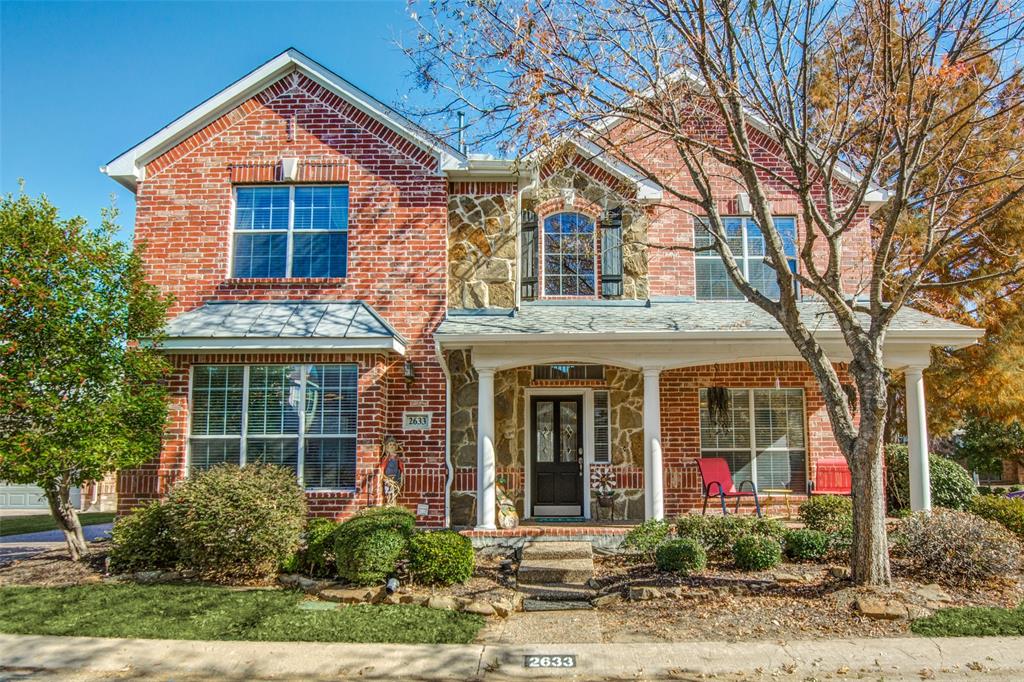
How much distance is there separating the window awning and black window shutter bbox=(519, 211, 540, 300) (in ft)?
8.07

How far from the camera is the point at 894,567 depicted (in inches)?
344

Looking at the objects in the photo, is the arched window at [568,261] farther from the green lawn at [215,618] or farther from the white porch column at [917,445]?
the green lawn at [215,618]

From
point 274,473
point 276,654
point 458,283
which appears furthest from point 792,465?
point 276,654

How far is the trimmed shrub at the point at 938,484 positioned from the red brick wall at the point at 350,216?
7.61m

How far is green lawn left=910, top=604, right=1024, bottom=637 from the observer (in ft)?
22.1

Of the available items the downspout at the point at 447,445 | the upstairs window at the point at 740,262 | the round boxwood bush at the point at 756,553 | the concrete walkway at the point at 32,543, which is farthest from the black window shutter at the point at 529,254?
the concrete walkway at the point at 32,543

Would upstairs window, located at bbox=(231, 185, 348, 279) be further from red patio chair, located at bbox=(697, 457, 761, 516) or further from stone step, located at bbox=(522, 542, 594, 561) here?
red patio chair, located at bbox=(697, 457, 761, 516)

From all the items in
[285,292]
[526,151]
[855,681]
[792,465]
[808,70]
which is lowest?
[855,681]

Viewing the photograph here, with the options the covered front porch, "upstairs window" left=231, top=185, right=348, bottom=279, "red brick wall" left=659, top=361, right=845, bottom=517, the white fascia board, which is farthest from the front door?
"upstairs window" left=231, top=185, right=348, bottom=279

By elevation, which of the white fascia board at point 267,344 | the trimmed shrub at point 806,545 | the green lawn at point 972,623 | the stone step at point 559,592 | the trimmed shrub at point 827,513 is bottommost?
the stone step at point 559,592

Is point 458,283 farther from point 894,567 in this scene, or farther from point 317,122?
point 894,567

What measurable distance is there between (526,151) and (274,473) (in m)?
5.35

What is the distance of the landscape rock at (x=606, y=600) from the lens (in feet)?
26.1

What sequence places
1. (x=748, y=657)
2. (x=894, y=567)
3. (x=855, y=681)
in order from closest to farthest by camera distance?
1. (x=855, y=681)
2. (x=748, y=657)
3. (x=894, y=567)
